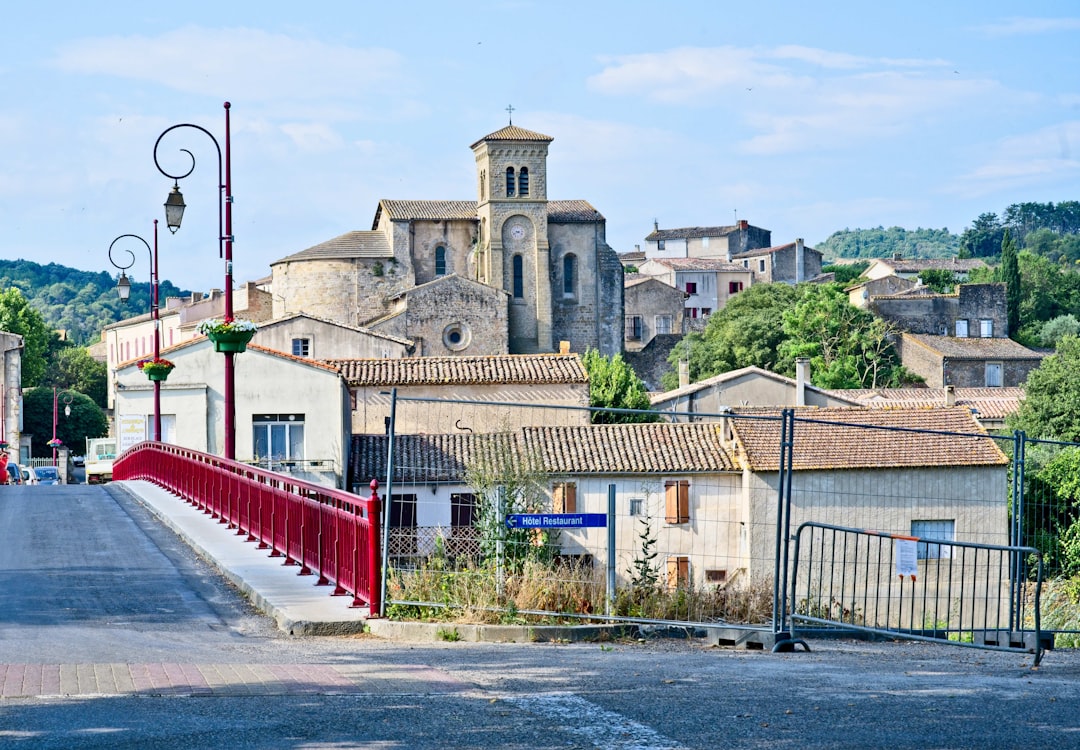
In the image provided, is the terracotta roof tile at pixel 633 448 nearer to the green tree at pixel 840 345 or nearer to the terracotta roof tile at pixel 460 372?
the terracotta roof tile at pixel 460 372

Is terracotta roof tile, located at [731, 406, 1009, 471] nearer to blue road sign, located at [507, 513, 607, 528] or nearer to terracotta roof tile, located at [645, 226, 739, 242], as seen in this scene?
blue road sign, located at [507, 513, 607, 528]

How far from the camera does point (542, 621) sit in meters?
10.8

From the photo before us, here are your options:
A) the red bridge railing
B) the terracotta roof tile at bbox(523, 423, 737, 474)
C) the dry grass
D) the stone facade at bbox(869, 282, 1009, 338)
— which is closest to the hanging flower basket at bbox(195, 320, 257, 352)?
the red bridge railing

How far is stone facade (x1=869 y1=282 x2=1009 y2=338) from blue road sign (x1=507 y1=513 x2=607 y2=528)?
82.5 metres

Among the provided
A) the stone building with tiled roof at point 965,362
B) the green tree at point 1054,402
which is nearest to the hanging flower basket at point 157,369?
the green tree at point 1054,402

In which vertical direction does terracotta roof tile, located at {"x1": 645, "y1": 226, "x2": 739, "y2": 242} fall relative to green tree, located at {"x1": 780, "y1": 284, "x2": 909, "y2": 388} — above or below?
above

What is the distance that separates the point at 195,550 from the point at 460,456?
21808 mm

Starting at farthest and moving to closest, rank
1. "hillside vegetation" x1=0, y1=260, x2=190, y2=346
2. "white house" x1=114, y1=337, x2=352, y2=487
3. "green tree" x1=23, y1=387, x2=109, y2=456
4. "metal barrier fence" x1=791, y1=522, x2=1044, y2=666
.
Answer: "hillside vegetation" x1=0, y1=260, x2=190, y2=346, "green tree" x1=23, y1=387, x2=109, y2=456, "white house" x1=114, y1=337, x2=352, y2=487, "metal barrier fence" x1=791, y1=522, x2=1044, y2=666

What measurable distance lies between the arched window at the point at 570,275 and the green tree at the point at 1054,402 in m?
39.9

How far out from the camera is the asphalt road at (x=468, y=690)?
6676mm

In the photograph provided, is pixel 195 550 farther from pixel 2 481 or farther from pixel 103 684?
pixel 2 481

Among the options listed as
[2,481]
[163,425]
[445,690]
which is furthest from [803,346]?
[445,690]

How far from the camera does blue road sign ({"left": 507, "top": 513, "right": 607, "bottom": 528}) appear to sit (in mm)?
10500

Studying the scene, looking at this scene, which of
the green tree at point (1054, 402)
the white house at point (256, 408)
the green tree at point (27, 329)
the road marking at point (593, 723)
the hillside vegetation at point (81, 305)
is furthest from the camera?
the hillside vegetation at point (81, 305)
